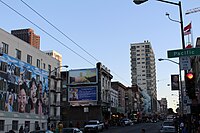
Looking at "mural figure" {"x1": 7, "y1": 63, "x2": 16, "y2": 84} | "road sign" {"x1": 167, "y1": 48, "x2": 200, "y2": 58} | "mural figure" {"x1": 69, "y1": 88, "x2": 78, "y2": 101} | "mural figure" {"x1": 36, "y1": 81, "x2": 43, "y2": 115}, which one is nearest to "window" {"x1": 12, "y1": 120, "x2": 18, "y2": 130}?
"mural figure" {"x1": 7, "y1": 63, "x2": 16, "y2": 84}

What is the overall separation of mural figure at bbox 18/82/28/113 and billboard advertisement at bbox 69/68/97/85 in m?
23.2

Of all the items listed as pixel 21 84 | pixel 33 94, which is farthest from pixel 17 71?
pixel 33 94

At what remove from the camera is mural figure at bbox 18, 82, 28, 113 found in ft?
167

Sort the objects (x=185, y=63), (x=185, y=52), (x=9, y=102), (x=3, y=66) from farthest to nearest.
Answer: (x=9, y=102)
(x=3, y=66)
(x=185, y=63)
(x=185, y=52)

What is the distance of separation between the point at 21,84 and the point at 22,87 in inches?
26.3

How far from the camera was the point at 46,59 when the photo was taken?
64375 millimetres

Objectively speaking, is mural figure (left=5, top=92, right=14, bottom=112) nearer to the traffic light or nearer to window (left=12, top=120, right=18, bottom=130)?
window (left=12, top=120, right=18, bottom=130)

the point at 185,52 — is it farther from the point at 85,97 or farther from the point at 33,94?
the point at 85,97

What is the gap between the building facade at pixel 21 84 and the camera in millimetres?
46688

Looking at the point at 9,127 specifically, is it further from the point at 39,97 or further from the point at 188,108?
the point at 188,108

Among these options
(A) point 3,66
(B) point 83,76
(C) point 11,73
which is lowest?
(C) point 11,73

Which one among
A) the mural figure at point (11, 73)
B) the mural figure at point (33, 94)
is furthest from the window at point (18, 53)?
the mural figure at point (33, 94)

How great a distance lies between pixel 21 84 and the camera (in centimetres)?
5169

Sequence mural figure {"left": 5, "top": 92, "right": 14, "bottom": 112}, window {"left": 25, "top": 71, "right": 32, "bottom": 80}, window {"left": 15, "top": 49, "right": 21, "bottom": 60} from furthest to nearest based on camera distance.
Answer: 1. window {"left": 25, "top": 71, "right": 32, "bottom": 80}
2. window {"left": 15, "top": 49, "right": 21, "bottom": 60}
3. mural figure {"left": 5, "top": 92, "right": 14, "bottom": 112}
